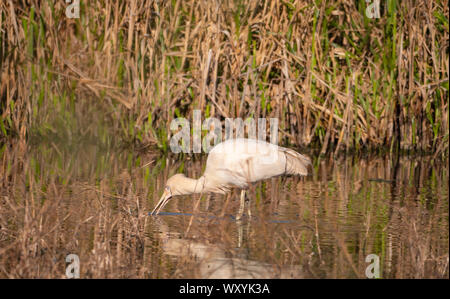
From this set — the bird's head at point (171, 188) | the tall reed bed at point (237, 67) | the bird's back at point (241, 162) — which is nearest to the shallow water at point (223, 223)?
the bird's head at point (171, 188)

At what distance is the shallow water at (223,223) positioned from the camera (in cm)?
466

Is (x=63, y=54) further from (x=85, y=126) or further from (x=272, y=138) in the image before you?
(x=272, y=138)

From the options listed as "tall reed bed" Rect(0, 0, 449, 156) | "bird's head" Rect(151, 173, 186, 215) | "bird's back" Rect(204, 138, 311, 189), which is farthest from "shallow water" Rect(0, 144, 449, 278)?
"tall reed bed" Rect(0, 0, 449, 156)

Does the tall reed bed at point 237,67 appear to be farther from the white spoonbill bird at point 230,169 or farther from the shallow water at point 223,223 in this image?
the white spoonbill bird at point 230,169

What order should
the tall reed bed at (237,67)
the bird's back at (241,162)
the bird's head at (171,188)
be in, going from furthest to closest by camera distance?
the tall reed bed at (237,67) < the bird's back at (241,162) < the bird's head at (171,188)

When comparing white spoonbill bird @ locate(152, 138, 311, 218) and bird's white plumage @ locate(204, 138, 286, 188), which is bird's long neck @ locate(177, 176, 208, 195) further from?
bird's white plumage @ locate(204, 138, 286, 188)

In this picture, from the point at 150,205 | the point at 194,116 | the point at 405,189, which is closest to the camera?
the point at 150,205

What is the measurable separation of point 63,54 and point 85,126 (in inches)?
34.8

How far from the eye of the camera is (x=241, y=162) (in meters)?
6.62

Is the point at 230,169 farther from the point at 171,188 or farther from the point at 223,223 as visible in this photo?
the point at 223,223

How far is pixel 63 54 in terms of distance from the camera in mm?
10055

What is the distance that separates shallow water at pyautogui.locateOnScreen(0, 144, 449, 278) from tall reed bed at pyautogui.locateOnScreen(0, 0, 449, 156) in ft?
1.69
